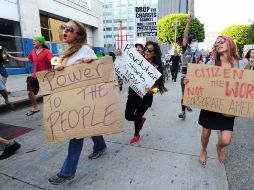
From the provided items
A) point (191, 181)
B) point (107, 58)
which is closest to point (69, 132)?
point (107, 58)

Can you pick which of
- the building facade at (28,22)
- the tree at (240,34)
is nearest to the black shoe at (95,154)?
the building facade at (28,22)

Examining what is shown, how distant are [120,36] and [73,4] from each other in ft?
48.7

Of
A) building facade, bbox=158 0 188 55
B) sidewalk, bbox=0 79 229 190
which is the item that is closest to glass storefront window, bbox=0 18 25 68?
sidewalk, bbox=0 79 229 190

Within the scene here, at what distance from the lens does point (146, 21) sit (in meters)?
9.80

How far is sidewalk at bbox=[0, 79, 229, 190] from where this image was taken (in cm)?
271

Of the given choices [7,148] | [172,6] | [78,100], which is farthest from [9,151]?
[172,6]

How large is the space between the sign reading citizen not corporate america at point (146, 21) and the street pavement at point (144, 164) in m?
6.15

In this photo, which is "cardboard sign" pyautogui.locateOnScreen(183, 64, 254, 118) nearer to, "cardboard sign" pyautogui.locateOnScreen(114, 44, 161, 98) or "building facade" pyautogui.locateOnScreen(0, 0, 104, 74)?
"cardboard sign" pyautogui.locateOnScreen(114, 44, 161, 98)

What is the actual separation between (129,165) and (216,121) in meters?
1.24

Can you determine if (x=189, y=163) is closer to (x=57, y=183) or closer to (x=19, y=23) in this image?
(x=57, y=183)

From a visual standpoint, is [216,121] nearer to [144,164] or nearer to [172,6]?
[144,164]

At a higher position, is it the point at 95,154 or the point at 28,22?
the point at 28,22

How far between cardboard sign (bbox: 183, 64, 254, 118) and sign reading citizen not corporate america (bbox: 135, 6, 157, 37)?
7130 millimetres

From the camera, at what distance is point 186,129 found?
4.65 meters
